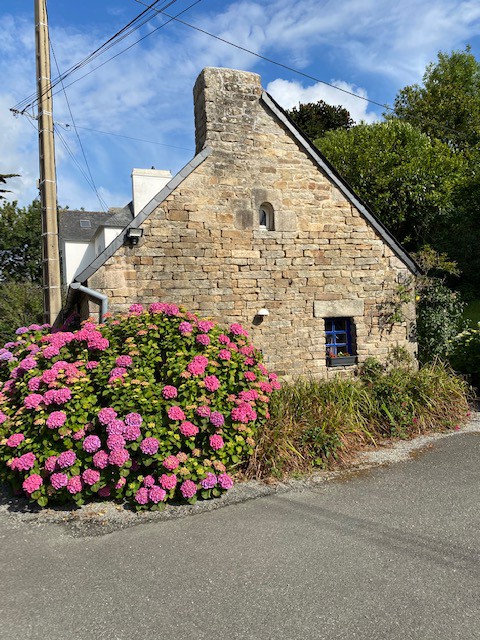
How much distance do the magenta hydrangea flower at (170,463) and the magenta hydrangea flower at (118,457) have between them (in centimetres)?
42

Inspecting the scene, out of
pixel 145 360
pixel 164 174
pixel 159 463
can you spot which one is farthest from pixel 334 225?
pixel 164 174

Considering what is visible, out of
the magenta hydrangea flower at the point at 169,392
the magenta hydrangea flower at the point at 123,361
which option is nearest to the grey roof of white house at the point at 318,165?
the magenta hydrangea flower at the point at 123,361

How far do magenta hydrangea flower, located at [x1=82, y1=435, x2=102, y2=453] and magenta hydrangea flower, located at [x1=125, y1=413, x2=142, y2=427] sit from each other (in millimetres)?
346

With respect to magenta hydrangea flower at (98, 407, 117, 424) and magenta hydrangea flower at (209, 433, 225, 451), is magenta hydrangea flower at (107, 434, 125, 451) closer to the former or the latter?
magenta hydrangea flower at (98, 407, 117, 424)

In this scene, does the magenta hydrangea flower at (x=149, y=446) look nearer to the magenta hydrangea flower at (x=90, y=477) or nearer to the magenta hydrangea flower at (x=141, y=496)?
the magenta hydrangea flower at (x=141, y=496)

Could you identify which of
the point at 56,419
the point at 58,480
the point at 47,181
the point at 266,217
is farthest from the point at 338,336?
the point at 47,181

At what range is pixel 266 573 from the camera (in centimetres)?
370

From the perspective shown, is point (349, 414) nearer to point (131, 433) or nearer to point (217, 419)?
point (217, 419)

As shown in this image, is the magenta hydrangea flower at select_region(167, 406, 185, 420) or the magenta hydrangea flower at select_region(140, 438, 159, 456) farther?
the magenta hydrangea flower at select_region(167, 406, 185, 420)

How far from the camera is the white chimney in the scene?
21.4 metres

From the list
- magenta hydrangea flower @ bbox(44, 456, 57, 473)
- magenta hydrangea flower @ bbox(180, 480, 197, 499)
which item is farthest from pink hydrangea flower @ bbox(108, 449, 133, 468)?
magenta hydrangea flower @ bbox(180, 480, 197, 499)

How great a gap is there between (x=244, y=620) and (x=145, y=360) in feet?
10.6

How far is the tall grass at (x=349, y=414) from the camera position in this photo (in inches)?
239

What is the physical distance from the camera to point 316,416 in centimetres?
671
